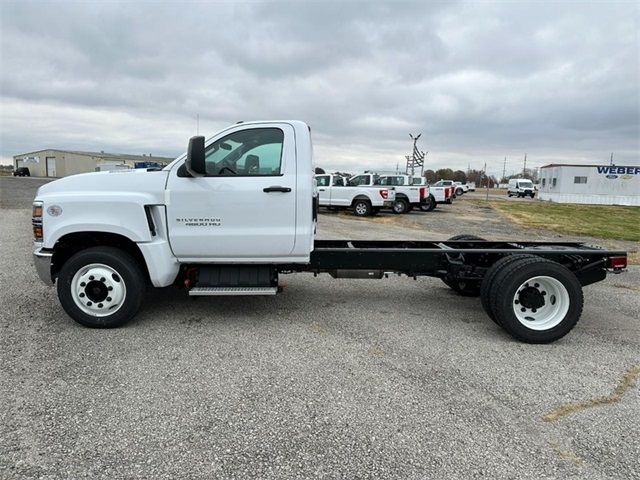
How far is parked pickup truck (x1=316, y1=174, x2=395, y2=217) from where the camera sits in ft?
67.3

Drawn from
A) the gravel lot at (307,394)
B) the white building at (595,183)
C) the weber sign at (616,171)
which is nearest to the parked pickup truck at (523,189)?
the white building at (595,183)

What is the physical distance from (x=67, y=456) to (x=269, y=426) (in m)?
1.21

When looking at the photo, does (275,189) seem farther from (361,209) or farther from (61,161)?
(61,161)

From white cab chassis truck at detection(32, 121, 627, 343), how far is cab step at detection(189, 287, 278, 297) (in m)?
0.01

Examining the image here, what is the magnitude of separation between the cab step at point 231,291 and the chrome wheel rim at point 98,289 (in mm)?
747

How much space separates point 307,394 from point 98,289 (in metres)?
2.59

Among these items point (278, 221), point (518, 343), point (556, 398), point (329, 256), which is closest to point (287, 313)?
point (329, 256)

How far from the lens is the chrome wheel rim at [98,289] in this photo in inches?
181

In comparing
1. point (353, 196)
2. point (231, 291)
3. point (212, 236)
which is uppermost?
point (353, 196)

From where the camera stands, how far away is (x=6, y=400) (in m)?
3.25

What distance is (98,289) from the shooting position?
4.63 meters

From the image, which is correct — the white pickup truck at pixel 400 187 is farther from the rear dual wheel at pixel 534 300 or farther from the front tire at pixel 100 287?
the front tire at pixel 100 287

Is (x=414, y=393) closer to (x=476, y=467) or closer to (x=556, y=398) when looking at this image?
(x=476, y=467)

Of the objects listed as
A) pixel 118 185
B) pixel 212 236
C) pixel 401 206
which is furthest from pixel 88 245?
pixel 401 206
